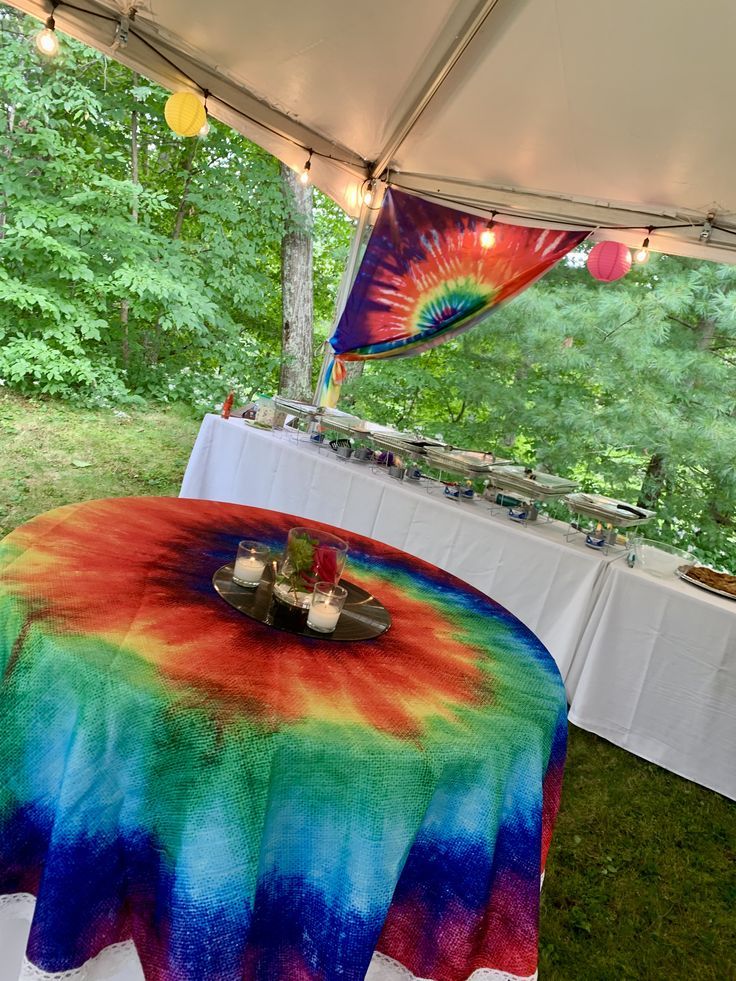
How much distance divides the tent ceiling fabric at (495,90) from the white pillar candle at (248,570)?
2.05 metres

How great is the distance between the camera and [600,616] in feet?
7.86

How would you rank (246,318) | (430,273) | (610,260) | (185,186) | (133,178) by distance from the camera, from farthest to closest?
(246,318) → (185,186) → (133,178) → (430,273) → (610,260)

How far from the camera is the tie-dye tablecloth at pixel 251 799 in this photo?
0.78m

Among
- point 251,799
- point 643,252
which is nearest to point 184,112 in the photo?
point 643,252

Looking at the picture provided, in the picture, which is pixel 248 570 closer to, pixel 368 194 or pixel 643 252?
pixel 643 252

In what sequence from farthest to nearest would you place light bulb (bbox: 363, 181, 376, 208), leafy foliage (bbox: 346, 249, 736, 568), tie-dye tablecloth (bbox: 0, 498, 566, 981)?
leafy foliage (bbox: 346, 249, 736, 568), light bulb (bbox: 363, 181, 376, 208), tie-dye tablecloth (bbox: 0, 498, 566, 981)

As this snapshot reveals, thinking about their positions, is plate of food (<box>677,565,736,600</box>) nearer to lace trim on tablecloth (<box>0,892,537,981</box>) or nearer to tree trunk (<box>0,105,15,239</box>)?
lace trim on tablecloth (<box>0,892,537,981</box>)

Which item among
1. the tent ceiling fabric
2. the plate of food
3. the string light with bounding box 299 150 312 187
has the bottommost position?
the plate of food

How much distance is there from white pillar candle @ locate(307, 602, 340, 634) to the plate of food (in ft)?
5.74

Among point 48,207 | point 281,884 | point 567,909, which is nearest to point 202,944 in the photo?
point 281,884

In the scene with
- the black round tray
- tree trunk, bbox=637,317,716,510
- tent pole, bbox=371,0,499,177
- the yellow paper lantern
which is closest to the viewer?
the black round tray

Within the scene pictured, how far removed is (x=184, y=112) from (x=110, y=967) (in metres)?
2.90

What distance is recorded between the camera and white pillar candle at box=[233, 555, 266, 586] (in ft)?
4.02

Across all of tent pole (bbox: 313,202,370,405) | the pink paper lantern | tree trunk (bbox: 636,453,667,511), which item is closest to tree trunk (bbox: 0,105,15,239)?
tent pole (bbox: 313,202,370,405)
